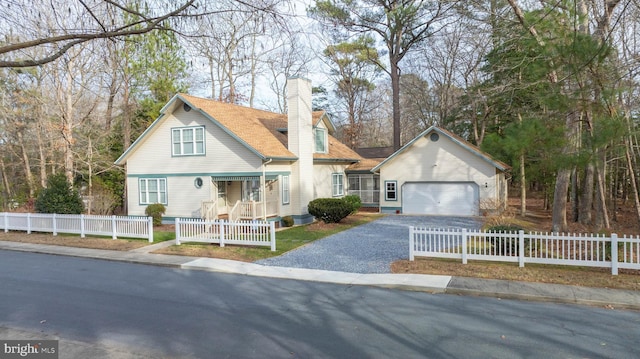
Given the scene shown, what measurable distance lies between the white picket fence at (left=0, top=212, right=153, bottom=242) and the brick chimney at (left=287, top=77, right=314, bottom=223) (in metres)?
7.52

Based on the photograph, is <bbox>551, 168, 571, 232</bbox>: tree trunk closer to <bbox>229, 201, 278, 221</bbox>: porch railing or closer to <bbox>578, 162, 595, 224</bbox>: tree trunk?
<bbox>578, 162, 595, 224</bbox>: tree trunk

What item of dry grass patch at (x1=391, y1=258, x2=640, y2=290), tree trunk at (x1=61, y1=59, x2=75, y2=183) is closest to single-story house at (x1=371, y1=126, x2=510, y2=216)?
dry grass patch at (x1=391, y1=258, x2=640, y2=290)

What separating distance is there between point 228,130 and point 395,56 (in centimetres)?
1780

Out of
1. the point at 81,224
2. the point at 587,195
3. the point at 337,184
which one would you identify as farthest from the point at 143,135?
the point at 587,195

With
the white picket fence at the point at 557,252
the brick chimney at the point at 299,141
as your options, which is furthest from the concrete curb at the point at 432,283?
the brick chimney at the point at 299,141

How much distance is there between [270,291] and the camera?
30.1ft

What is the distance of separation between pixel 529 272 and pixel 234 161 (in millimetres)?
13831

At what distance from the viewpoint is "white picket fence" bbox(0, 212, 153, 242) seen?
16428 millimetres

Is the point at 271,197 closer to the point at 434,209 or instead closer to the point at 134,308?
the point at 434,209

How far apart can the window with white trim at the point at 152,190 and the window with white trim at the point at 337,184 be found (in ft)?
32.0

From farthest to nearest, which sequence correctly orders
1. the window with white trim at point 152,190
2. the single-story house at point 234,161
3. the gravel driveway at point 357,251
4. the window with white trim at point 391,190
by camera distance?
1. the window with white trim at point 391,190
2. the window with white trim at point 152,190
3. the single-story house at point 234,161
4. the gravel driveway at point 357,251

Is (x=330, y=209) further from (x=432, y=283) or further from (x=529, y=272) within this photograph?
(x=529, y=272)

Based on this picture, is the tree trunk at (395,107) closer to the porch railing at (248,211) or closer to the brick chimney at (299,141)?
the brick chimney at (299,141)

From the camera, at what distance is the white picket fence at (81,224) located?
1643 centimetres
